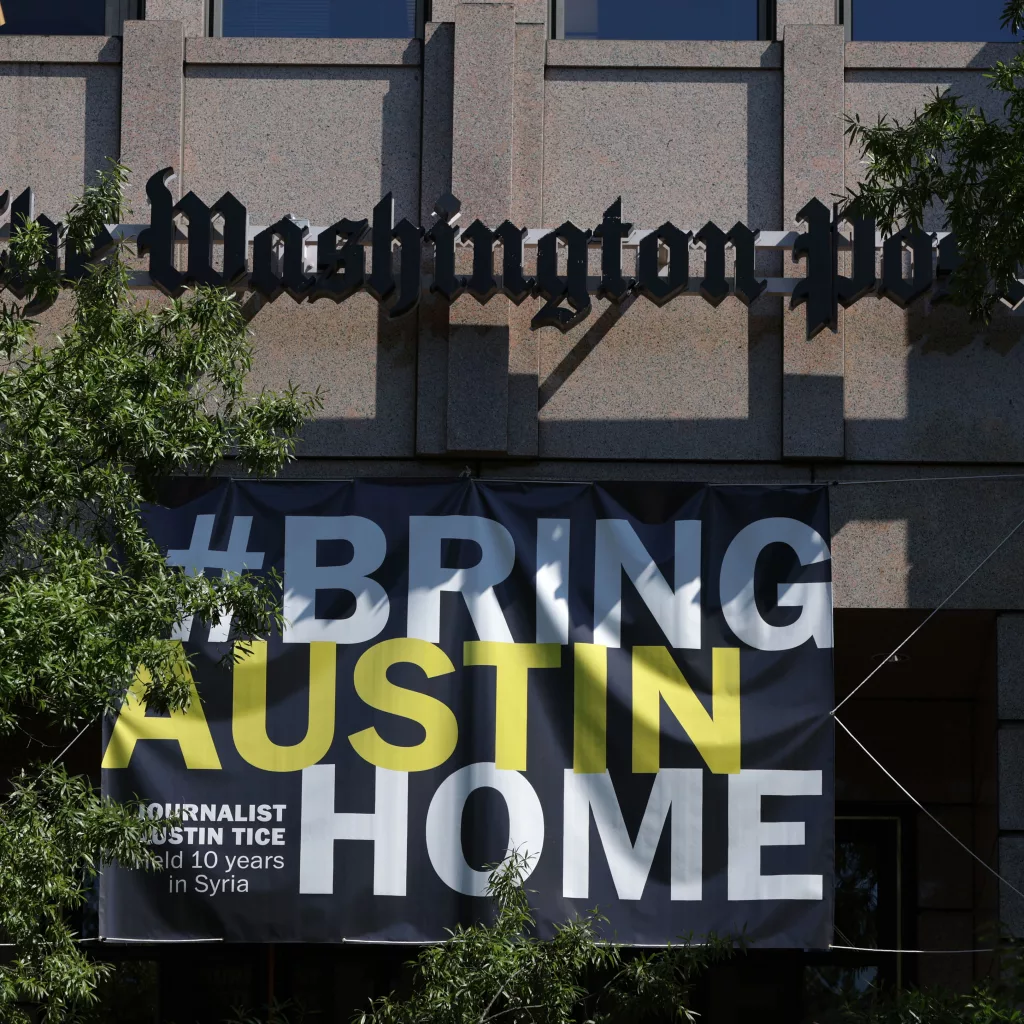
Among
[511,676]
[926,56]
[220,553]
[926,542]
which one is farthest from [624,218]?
[220,553]

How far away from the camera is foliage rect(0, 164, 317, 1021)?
24.1ft

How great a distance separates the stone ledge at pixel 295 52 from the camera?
40.5 feet

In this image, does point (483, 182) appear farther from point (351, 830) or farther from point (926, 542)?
point (351, 830)

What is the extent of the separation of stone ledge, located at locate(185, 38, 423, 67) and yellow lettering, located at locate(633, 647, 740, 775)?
17.3 ft

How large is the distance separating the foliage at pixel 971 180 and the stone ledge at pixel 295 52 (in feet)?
14.7

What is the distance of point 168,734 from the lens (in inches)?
437

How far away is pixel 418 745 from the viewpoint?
36.7 feet

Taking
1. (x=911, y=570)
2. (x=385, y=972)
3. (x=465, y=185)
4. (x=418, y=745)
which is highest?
(x=465, y=185)

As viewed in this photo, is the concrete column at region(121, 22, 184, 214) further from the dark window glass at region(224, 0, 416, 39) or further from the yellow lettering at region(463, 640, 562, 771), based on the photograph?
the yellow lettering at region(463, 640, 562, 771)

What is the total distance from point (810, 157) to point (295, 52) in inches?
167

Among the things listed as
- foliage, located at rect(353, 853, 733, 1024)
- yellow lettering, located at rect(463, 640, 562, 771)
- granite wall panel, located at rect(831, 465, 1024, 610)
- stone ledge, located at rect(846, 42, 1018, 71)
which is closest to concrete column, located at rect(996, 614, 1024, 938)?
granite wall panel, located at rect(831, 465, 1024, 610)

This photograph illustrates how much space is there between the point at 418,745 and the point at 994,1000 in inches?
179

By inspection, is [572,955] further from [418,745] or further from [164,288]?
[164,288]

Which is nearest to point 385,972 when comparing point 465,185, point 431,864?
point 431,864
